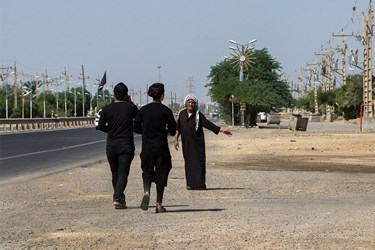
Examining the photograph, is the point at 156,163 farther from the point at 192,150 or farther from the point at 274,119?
the point at 274,119

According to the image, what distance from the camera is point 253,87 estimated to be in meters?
73.7

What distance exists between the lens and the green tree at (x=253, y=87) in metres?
73.6

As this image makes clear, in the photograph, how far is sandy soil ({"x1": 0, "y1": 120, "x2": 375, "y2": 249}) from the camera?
29.2 feet

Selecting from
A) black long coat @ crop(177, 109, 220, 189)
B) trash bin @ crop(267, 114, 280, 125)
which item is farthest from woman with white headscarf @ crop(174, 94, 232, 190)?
trash bin @ crop(267, 114, 280, 125)

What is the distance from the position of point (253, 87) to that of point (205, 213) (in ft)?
205

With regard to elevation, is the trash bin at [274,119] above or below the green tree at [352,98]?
below

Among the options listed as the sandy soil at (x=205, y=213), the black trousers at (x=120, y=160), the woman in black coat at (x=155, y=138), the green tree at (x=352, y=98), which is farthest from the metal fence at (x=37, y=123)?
the woman in black coat at (x=155, y=138)

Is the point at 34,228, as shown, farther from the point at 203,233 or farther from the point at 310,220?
the point at 310,220

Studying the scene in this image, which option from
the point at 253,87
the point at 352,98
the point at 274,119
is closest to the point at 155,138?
the point at 253,87

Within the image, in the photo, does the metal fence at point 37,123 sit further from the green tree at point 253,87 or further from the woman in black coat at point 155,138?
the woman in black coat at point 155,138

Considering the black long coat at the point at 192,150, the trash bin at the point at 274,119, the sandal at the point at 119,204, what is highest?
the black long coat at the point at 192,150

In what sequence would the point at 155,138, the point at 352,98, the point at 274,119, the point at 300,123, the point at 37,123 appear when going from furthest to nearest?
1. the point at 352,98
2. the point at 274,119
3. the point at 37,123
4. the point at 300,123
5. the point at 155,138

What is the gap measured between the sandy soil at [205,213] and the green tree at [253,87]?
5206cm

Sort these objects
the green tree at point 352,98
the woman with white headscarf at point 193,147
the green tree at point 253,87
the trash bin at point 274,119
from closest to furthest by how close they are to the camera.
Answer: the woman with white headscarf at point 193,147
the green tree at point 253,87
the trash bin at point 274,119
the green tree at point 352,98
